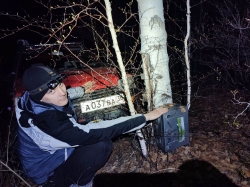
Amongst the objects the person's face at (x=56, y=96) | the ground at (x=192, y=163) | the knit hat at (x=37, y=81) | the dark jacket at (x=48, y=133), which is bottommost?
the ground at (x=192, y=163)

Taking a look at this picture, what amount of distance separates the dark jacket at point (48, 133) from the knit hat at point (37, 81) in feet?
0.38

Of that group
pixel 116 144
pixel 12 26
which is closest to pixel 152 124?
pixel 116 144

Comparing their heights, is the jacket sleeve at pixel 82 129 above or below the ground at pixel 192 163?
above

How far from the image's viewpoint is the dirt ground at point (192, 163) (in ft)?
6.43

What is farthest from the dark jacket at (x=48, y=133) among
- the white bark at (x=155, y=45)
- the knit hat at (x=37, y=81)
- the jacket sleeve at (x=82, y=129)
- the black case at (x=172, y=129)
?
the white bark at (x=155, y=45)

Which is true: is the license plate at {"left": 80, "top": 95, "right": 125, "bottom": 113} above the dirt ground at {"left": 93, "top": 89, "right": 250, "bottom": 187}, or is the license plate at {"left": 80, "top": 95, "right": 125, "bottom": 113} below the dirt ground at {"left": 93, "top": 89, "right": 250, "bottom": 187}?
above

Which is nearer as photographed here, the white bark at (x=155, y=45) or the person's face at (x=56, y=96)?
the person's face at (x=56, y=96)

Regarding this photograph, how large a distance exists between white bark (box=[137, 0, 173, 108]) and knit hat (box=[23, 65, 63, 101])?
1.44 m

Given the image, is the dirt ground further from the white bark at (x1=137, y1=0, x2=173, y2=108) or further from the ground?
the white bark at (x1=137, y1=0, x2=173, y2=108)

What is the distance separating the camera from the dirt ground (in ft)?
6.43

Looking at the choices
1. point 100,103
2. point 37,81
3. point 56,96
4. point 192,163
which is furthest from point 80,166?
point 192,163

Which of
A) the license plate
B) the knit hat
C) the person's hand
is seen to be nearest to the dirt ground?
the person's hand

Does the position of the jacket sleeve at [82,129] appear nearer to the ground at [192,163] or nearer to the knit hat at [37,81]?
the knit hat at [37,81]

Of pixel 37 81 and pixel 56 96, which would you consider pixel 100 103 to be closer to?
pixel 56 96
